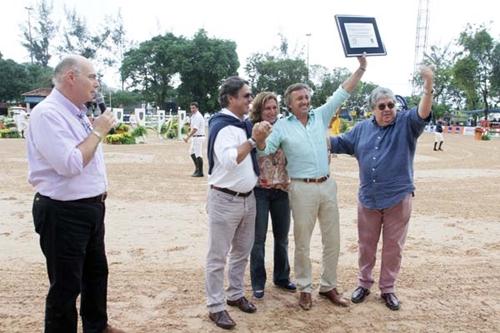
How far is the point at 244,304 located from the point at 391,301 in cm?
122

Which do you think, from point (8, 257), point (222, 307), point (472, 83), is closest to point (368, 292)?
point (222, 307)

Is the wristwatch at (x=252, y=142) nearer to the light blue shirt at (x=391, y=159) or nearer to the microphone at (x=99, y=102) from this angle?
the microphone at (x=99, y=102)

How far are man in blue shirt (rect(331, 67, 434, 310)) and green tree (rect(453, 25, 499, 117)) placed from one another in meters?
40.8

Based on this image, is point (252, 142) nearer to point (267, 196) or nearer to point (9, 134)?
point (267, 196)

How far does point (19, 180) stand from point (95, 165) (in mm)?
8140

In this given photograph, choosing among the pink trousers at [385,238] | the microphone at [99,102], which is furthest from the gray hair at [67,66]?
the pink trousers at [385,238]

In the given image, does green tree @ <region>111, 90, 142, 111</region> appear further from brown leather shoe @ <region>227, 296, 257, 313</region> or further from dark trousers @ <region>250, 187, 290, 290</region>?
brown leather shoe @ <region>227, 296, 257, 313</region>

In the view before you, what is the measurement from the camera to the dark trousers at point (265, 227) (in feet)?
12.3

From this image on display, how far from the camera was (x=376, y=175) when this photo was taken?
3732 millimetres

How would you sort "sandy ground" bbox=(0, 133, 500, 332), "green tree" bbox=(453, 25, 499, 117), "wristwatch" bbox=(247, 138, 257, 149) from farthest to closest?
"green tree" bbox=(453, 25, 499, 117)
"sandy ground" bbox=(0, 133, 500, 332)
"wristwatch" bbox=(247, 138, 257, 149)

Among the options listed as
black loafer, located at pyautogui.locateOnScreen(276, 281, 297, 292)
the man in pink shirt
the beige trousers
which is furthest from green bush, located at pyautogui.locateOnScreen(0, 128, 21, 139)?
the man in pink shirt

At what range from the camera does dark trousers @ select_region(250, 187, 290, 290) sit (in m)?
3.75

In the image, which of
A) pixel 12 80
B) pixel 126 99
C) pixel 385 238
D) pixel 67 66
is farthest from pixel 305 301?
pixel 12 80

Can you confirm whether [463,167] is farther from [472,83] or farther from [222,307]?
[472,83]
